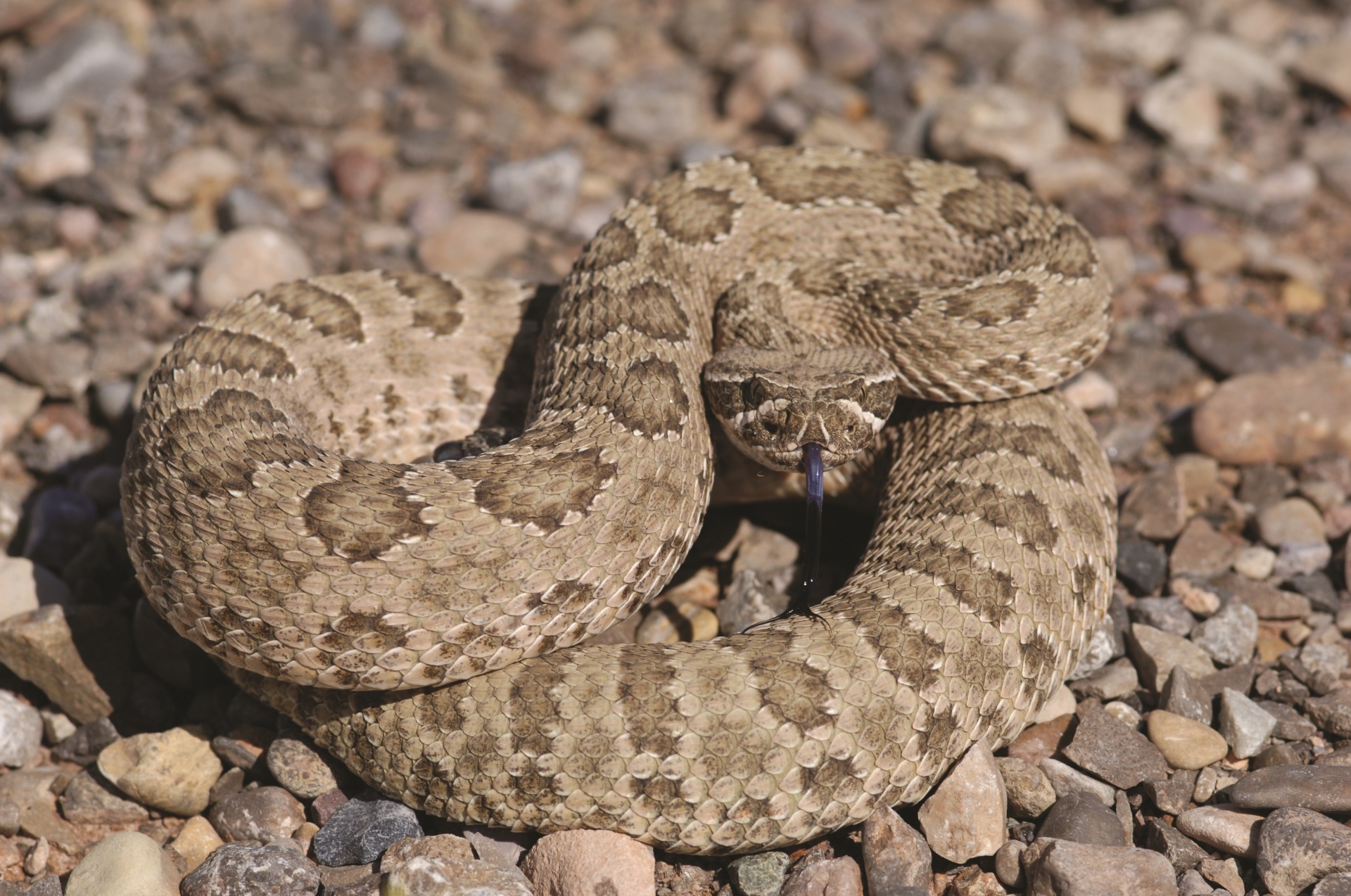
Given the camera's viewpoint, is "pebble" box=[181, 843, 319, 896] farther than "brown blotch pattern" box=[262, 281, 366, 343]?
No

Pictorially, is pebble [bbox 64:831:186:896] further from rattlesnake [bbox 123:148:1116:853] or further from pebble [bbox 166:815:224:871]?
rattlesnake [bbox 123:148:1116:853]

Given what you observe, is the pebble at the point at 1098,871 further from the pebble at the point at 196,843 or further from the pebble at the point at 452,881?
the pebble at the point at 196,843

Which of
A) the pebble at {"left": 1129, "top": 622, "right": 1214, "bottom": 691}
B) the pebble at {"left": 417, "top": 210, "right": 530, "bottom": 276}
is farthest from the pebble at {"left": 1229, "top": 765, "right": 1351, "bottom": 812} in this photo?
the pebble at {"left": 417, "top": 210, "right": 530, "bottom": 276}

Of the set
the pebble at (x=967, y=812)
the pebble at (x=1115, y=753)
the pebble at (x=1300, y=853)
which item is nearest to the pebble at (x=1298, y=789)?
the pebble at (x=1300, y=853)

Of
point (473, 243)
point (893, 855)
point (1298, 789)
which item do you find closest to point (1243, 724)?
point (1298, 789)

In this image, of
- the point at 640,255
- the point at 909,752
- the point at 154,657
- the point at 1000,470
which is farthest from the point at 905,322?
the point at 154,657

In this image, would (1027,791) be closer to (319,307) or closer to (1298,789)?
(1298,789)
